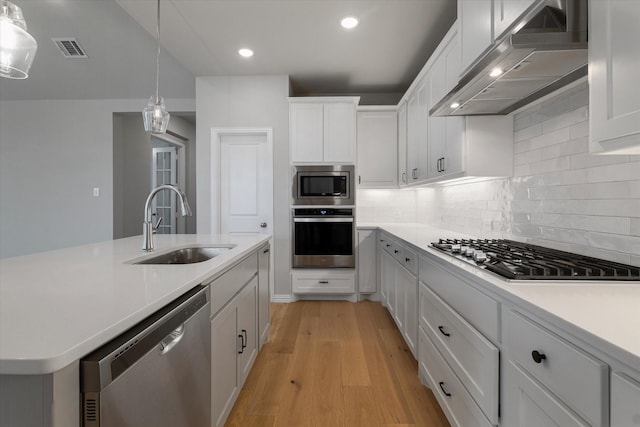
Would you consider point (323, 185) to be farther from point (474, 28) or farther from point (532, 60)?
point (532, 60)

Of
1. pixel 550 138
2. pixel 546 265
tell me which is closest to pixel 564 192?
pixel 550 138

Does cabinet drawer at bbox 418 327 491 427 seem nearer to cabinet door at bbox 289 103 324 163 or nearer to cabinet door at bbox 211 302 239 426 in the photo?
cabinet door at bbox 211 302 239 426

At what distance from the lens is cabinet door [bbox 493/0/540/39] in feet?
4.24

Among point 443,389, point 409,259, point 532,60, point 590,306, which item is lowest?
point 443,389

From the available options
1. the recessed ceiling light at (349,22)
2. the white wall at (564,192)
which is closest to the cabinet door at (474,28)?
the white wall at (564,192)

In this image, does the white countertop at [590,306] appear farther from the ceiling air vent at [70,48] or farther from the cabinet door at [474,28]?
the ceiling air vent at [70,48]

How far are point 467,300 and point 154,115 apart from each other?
228 cm

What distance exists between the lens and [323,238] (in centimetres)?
364

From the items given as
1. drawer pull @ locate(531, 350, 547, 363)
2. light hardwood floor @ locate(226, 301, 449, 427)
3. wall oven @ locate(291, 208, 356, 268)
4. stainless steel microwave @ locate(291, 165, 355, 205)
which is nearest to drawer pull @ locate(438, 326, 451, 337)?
light hardwood floor @ locate(226, 301, 449, 427)

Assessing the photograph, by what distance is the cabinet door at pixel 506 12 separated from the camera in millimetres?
1294

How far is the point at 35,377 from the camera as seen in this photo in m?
0.57

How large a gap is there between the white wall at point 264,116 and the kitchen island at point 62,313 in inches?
90.3

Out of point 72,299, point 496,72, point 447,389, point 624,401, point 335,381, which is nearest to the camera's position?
point 624,401

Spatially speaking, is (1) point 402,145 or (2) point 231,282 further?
(1) point 402,145
